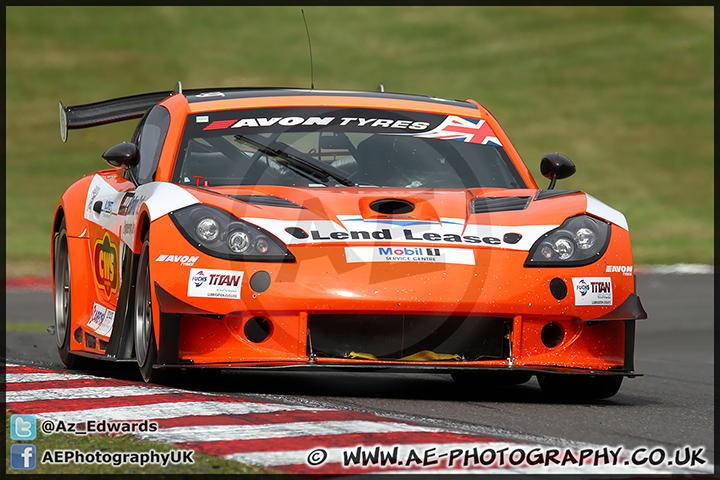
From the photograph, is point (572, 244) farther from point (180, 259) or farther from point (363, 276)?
point (180, 259)

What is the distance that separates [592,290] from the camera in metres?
5.41

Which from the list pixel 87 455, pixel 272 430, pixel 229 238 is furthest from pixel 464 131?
pixel 87 455

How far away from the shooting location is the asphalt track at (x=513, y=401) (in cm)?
464

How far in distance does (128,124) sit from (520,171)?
37.9 meters

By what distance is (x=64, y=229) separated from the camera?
7668 millimetres

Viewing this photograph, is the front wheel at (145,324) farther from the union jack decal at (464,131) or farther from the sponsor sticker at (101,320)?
the union jack decal at (464,131)

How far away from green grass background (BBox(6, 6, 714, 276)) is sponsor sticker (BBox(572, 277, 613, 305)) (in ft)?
78.9

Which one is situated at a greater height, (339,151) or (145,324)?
(339,151)

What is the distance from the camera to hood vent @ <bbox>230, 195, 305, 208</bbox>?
5.45m

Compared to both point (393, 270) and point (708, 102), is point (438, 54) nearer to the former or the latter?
point (708, 102)

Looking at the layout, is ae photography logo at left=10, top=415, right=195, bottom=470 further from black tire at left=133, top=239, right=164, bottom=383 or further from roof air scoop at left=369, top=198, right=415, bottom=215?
roof air scoop at left=369, top=198, right=415, bottom=215

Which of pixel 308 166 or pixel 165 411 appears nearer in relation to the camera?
pixel 165 411

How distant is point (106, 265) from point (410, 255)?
82.3 inches

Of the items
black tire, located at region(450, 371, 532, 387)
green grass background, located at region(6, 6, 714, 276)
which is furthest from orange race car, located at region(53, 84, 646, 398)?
green grass background, located at region(6, 6, 714, 276)
